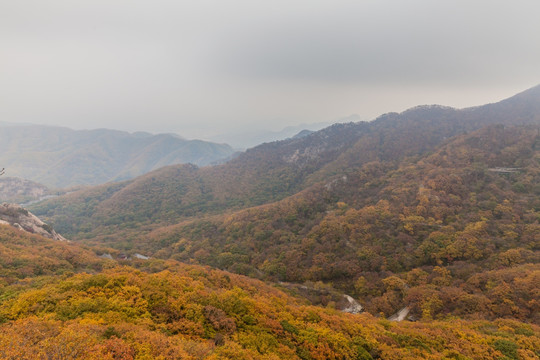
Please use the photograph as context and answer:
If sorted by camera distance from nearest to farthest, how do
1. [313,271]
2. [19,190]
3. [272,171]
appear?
[313,271], [272,171], [19,190]

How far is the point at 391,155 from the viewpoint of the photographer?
4958 inches

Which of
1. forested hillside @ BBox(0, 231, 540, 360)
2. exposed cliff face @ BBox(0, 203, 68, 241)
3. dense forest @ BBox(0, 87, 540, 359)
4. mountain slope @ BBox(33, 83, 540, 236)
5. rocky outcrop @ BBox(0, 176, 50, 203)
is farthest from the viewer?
rocky outcrop @ BBox(0, 176, 50, 203)

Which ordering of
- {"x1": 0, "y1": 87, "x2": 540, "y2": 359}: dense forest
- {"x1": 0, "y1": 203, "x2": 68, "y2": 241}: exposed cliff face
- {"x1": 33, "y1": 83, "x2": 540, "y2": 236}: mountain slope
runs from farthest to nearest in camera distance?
{"x1": 33, "y1": 83, "x2": 540, "y2": 236}: mountain slope < {"x1": 0, "y1": 203, "x2": 68, "y2": 241}: exposed cliff face < {"x1": 0, "y1": 87, "x2": 540, "y2": 359}: dense forest

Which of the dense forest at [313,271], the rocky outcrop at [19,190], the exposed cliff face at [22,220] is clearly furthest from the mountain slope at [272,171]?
the exposed cliff face at [22,220]

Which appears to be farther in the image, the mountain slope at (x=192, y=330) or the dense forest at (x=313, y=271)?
the dense forest at (x=313, y=271)

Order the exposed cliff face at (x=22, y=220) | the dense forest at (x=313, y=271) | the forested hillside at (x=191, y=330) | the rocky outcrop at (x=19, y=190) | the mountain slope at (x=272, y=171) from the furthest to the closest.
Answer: the rocky outcrop at (x=19, y=190), the mountain slope at (x=272, y=171), the exposed cliff face at (x=22, y=220), the dense forest at (x=313, y=271), the forested hillside at (x=191, y=330)

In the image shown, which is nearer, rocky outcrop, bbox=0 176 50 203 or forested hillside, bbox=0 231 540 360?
forested hillside, bbox=0 231 540 360

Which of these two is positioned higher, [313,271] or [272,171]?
[272,171]

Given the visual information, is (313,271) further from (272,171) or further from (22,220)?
(272,171)

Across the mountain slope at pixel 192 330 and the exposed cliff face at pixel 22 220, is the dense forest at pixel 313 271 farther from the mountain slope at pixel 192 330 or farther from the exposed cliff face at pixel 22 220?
the exposed cliff face at pixel 22 220

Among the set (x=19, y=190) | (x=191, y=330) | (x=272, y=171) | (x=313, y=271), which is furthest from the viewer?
(x=19, y=190)

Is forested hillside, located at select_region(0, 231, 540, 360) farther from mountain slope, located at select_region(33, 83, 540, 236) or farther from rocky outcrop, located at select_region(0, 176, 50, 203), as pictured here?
rocky outcrop, located at select_region(0, 176, 50, 203)

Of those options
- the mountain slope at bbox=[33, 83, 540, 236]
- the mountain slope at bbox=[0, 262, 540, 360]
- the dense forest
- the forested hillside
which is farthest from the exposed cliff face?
the mountain slope at bbox=[33, 83, 540, 236]

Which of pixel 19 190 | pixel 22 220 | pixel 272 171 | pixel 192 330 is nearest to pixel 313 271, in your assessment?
pixel 192 330
